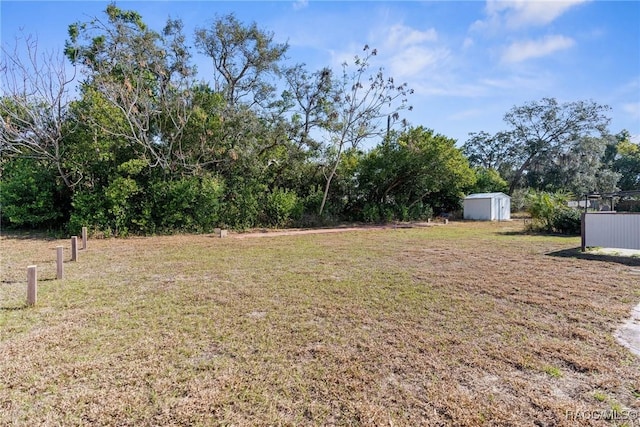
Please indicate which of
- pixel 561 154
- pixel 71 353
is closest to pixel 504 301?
pixel 71 353

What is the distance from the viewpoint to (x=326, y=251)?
8227mm

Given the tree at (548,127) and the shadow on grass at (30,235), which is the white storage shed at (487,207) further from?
the shadow on grass at (30,235)

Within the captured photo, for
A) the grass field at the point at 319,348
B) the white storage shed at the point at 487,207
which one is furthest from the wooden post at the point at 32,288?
the white storage shed at the point at 487,207

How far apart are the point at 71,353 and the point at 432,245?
8.21m

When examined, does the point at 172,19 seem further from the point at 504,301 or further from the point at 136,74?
the point at 504,301

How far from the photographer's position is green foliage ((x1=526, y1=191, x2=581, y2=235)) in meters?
11.1

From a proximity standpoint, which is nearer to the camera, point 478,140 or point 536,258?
point 536,258

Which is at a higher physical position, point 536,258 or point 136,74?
point 136,74

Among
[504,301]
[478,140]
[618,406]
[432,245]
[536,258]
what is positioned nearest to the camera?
[618,406]

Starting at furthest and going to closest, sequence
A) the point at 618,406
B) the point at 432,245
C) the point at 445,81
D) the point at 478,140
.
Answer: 1. the point at 478,140
2. the point at 445,81
3. the point at 432,245
4. the point at 618,406

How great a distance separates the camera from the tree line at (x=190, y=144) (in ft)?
33.5

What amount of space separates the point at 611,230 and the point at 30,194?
1663 cm

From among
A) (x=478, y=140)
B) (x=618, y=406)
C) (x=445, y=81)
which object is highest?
(x=478, y=140)

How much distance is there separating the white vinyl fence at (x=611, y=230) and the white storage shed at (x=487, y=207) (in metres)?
12.1
